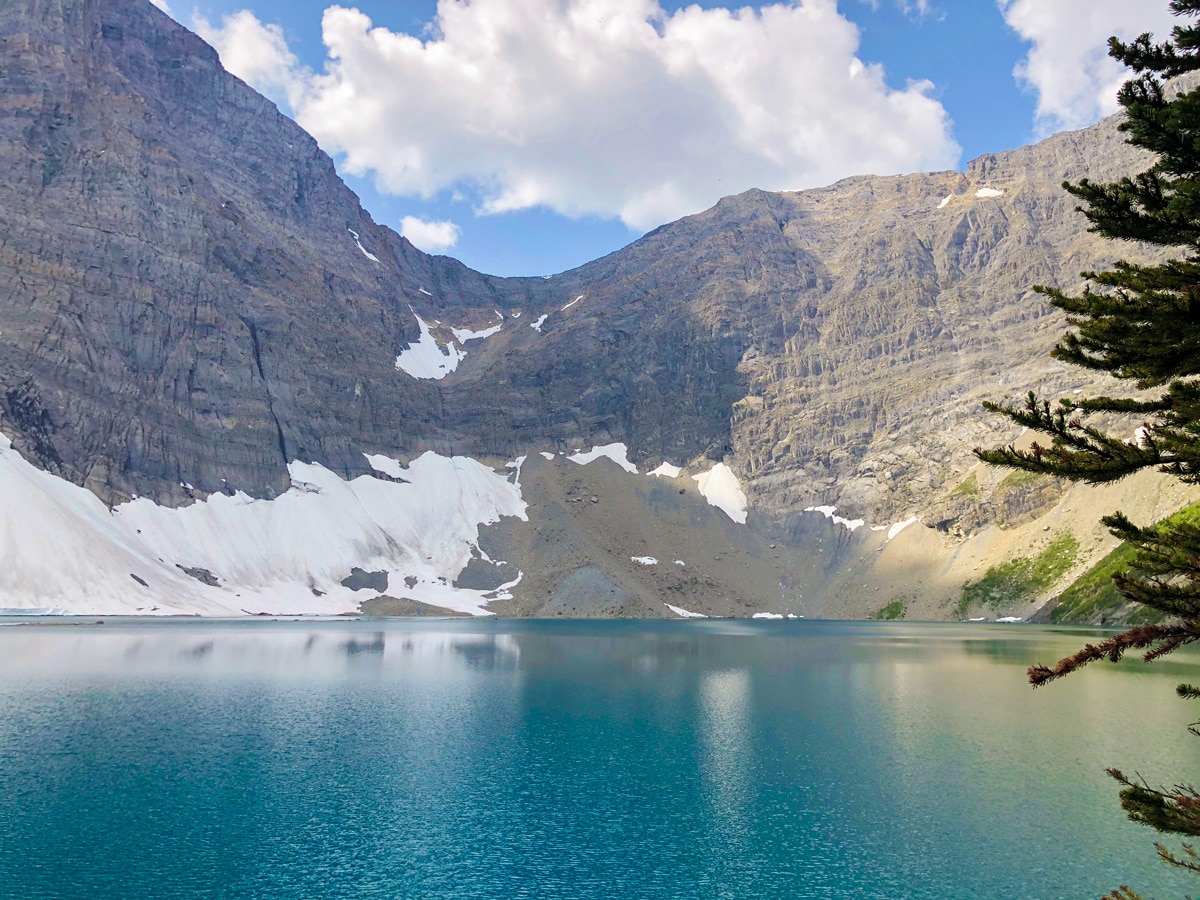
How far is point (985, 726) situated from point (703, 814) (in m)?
23.2

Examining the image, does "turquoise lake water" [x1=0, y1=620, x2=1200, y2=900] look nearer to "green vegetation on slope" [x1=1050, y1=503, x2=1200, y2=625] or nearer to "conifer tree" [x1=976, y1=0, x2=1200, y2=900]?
"conifer tree" [x1=976, y1=0, x2=1200, y2=900]

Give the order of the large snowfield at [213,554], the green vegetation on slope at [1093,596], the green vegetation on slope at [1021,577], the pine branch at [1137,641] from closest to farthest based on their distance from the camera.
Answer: the pine branch at [1137,641] → the green vegetation on slope at [1093,596] → the large snowfield at [213,554] → the green vegetation on slope at [1021,577]

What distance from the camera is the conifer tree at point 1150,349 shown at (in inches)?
388

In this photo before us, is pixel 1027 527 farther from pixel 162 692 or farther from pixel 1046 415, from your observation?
pixel 1046 415

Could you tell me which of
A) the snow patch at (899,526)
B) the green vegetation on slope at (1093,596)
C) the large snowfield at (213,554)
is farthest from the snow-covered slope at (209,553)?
the green vegetation on slope at (1093,596)

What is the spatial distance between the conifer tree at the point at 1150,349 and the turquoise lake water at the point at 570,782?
15.6 m

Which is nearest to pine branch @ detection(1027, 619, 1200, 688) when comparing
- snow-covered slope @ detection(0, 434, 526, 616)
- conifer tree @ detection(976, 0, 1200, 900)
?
conifer tree @ detection(976, 0, 1200, 900)

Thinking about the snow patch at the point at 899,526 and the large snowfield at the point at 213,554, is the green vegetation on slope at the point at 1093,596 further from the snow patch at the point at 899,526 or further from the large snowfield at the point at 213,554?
the large snowfield at the point at 213,554

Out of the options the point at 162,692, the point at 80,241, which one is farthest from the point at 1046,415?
the point at 80,241

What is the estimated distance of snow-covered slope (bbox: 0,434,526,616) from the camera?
13425 centimetres

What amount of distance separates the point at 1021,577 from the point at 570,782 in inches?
5475

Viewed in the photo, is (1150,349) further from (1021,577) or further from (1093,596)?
(1021,577)

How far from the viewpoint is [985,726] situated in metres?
44.5

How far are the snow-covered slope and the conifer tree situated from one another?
15029 cm
